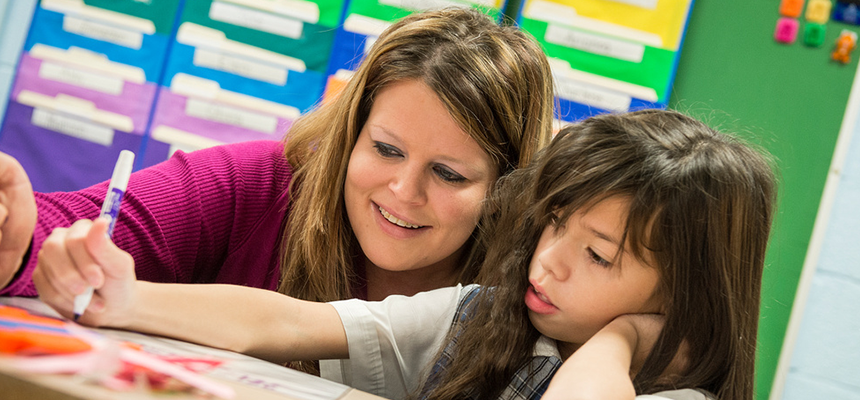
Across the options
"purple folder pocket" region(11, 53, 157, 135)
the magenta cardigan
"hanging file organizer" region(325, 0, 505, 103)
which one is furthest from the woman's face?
"purple folder pocket" region(11, 53, 157, 135)

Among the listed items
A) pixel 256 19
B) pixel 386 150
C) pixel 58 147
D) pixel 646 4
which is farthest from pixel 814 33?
pixel 58 147

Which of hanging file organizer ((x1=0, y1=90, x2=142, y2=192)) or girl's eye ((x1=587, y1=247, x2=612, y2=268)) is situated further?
hanging file organizer ((x1=0, y1=90, x2=142, y2=192))

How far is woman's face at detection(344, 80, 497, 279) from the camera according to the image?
3.37 feet

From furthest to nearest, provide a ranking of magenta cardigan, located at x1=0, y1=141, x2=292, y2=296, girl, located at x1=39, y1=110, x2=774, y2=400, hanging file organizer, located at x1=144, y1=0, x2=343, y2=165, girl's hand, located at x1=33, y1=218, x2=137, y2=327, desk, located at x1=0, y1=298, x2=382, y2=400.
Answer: hanging file organizer, located at x1=144, y1=0, x2=343, y2=165 → magenta cardigan, located at x1=0, y1=141, x2=292, y2=296 → girl, located at x1=39, y1=110, x2=774, y2=400 → girl's hand, located at x1=33, y1=218, x2=137, y2=327 → desk, located at x1=0, y1=298, x2=382, y2=400

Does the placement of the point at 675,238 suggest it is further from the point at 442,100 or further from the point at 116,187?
the point at 116,187

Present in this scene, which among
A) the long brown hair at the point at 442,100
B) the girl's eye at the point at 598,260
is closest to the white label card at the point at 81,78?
the long brown hair at the point at 442,100

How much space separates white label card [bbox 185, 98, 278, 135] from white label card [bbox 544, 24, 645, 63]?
1.03 metres

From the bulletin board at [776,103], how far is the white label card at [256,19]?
53.1 inches

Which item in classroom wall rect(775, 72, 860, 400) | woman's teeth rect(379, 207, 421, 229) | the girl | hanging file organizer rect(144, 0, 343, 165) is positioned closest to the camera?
the girl

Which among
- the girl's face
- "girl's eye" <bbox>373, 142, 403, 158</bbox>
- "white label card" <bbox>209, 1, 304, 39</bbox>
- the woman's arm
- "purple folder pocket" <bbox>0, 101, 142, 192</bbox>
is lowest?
"purple folder pocket" <bbox>0, 101, 142, 192</bbox>

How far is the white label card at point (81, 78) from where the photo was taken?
2516mm

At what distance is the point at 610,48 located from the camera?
2.10 meters

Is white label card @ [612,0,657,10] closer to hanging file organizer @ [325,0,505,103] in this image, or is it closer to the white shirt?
hanging file organizer @ [325,0,505,103]

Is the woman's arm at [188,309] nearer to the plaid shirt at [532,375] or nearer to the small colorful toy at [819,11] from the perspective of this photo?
the plaid shirt at [532,375]
